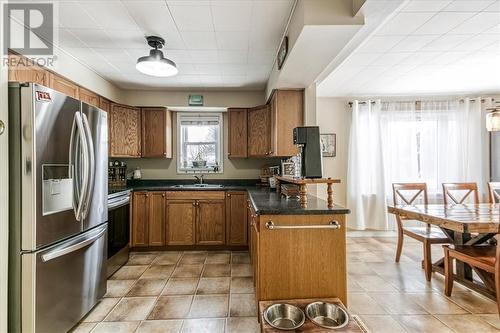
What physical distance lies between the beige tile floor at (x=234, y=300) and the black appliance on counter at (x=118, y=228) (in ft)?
0.44

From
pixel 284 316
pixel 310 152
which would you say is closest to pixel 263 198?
pixel 310 152

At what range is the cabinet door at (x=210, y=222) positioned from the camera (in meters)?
→ 3.80

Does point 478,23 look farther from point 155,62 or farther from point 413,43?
point 155,62

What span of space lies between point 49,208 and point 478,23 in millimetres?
3643

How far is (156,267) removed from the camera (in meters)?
3.21

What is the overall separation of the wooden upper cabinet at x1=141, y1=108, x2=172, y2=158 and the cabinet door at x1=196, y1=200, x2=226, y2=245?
1.13 m

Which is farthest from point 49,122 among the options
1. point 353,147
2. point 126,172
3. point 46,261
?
point 353,147

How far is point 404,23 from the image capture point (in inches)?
87.7

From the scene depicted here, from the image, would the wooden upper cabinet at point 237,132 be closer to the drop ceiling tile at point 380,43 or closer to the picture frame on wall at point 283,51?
the picture frame on wall at point 283,51

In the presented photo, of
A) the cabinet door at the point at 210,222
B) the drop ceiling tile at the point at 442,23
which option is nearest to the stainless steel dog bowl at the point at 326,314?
the cabinet door at the point at 210,222

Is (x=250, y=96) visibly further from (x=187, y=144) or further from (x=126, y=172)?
(x=126, y=172)

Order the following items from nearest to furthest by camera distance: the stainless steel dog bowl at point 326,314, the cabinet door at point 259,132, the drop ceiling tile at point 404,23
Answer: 1. the stainless steel dog bowl at point 326,314
2. the drop ceiling tile at point 404,23
3. the cabinet door at point 259,132

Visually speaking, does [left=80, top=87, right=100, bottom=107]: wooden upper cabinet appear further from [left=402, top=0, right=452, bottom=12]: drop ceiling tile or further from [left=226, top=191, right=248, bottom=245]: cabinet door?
[left=402, top=0, right=452, bottom=12]: drop ceiling tile

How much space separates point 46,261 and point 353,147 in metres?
4.26
